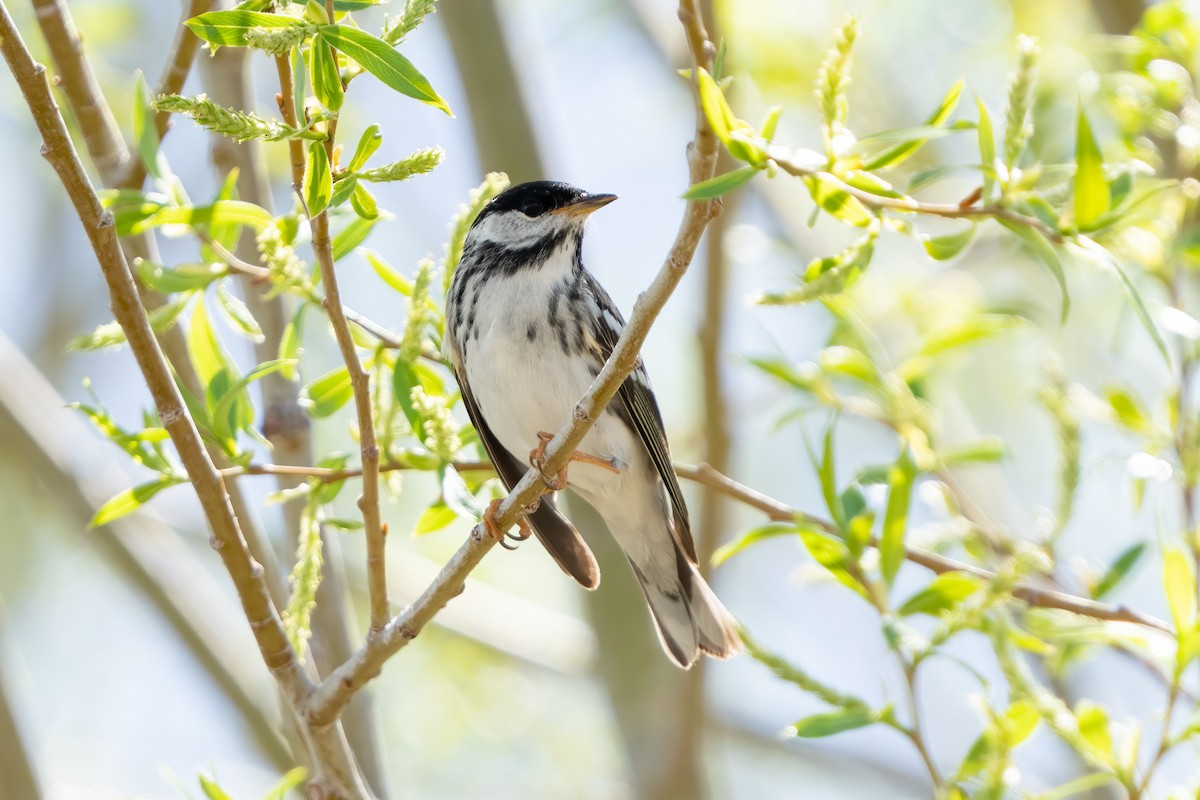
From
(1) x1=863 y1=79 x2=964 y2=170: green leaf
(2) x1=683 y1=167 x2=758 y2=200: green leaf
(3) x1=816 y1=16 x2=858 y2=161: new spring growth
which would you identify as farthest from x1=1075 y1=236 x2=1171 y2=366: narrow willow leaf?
(2) x1=683 y1=167 x2=758 y2=200: green leaf

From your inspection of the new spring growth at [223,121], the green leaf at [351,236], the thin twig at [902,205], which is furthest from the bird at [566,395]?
the new spring growth at [223,121]

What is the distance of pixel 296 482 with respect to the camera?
319cm

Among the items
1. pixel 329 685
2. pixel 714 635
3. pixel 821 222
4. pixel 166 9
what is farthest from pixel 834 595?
pixel 329 685

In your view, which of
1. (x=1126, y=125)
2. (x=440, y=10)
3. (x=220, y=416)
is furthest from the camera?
(x=440, y=10)

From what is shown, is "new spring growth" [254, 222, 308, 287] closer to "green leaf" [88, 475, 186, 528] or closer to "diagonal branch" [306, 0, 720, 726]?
"green leaf" [88, 475, 186, 528]

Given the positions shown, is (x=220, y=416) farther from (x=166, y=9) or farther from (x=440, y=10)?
(x=166, y=9)

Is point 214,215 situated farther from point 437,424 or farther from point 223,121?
point 223,121

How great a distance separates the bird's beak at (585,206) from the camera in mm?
3775

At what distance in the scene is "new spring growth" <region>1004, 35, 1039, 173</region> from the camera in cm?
217

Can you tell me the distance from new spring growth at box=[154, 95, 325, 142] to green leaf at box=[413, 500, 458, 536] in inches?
43.3

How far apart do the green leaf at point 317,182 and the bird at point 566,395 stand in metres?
1.32

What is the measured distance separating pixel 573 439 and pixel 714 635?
1.60 m

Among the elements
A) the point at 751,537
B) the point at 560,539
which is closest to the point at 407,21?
the point at 751,537

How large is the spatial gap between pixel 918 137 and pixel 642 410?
1.51 metres
